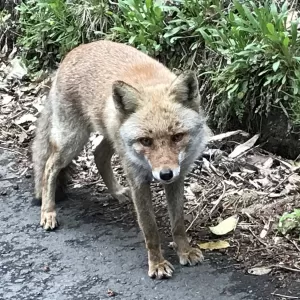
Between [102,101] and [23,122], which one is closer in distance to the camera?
[102,101]

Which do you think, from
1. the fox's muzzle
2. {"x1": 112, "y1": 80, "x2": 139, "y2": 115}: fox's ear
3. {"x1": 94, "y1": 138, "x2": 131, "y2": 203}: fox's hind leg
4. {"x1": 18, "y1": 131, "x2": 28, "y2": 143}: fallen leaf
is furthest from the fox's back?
{"x1": 18, "y1": 131, "x2": 28, "y2": 143}: fallen leaf

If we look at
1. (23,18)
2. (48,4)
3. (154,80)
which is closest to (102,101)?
(154,80)

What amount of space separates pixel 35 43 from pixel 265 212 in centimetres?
498

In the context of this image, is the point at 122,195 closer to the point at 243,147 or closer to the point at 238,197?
the point at 238,197

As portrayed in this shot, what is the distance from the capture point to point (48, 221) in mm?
A: 6020

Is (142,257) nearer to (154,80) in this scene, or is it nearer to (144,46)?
(154,80)

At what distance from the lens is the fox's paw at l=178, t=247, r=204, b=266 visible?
17.0 feet

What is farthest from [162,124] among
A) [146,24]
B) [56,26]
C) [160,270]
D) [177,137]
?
[56,26]

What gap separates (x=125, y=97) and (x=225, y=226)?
146cm

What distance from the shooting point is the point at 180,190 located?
17.5ft

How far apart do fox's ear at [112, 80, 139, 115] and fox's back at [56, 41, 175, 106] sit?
0.31 metres

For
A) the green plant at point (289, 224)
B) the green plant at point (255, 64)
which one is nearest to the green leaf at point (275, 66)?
the green plant at point (255, 64)

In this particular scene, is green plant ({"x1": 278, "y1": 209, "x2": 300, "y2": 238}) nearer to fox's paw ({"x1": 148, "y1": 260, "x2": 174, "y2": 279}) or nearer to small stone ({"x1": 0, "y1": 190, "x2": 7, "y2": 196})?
fox's paw ({"x1": 148, "y1": 260, "x2": 174, "y2": 279})

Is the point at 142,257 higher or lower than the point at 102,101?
lower
